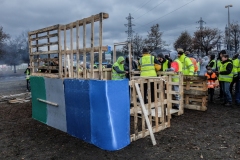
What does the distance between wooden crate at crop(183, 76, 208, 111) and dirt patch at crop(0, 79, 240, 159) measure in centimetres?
70

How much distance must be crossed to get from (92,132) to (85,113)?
0.40m

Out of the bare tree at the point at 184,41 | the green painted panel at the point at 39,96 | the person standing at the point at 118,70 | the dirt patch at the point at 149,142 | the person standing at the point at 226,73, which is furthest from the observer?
the bare tree at the point at 184,41

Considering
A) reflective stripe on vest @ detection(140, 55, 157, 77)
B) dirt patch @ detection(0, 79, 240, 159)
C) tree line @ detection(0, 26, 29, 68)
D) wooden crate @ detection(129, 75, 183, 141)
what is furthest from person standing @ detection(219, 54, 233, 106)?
tree line @ detection(0, 26, 29, 68)

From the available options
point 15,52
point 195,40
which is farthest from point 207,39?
point 15,52

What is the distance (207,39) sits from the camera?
128 feet

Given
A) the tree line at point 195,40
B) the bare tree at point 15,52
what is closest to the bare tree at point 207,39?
the tree line at point 195,40

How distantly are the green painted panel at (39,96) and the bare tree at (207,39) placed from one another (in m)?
37.0

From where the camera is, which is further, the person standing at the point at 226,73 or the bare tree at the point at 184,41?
the bare tree at the point at 184,41

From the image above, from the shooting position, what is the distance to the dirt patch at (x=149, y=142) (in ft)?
12.9

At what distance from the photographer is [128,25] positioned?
4109cm

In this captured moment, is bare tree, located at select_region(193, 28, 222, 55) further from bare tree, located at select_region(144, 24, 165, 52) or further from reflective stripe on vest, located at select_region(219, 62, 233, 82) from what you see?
reflective stripe on vest, located at select_region(219, 62, 233, 82)

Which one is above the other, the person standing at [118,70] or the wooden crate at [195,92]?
the person standing at [118,70]

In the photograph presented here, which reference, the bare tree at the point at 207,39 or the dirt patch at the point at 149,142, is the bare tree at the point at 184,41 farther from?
the dirt patch at the point at 149,142

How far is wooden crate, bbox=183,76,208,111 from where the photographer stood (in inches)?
271
